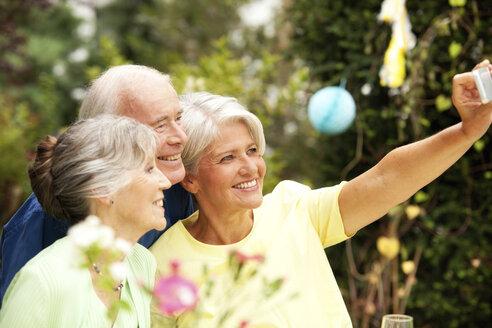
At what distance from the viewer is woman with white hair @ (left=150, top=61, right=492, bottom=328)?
1929mm

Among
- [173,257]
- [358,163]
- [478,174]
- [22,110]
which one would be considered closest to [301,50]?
[358,163]

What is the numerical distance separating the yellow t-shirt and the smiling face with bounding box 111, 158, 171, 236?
399mm

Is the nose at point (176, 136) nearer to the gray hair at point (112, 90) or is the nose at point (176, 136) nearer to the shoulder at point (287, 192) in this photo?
the gray hair at point (112, 90)

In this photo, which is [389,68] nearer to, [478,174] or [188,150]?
[478,174]

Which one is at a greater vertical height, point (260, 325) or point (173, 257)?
point (173, 257)

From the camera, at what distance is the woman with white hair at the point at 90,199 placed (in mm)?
1506

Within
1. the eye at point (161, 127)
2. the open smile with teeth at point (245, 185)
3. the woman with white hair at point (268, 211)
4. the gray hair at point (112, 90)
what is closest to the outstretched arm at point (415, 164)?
the woman with white hair at point (268, 211)

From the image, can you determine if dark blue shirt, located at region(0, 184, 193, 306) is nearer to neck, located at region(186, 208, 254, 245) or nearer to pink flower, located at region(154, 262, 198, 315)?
neck, located at region(186, 208, 254, 245)

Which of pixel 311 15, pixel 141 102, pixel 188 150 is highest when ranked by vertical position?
pixel 311 15

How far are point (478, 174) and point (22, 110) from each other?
563cm

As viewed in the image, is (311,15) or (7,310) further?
(311,15)

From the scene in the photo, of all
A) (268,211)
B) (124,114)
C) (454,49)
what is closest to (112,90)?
(124,114)

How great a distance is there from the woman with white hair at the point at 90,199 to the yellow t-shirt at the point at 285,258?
1.19 feet

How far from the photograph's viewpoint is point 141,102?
213 cm
